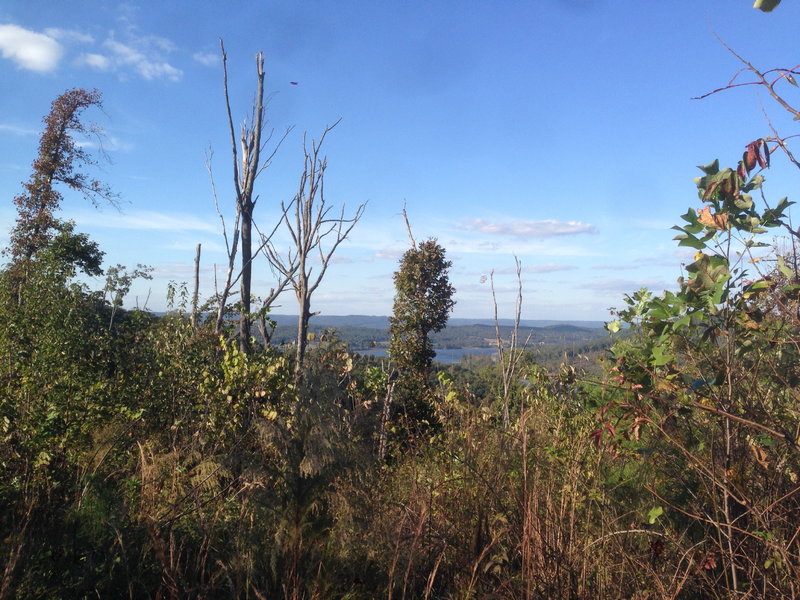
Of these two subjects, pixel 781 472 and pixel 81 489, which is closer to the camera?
pixel 781 472

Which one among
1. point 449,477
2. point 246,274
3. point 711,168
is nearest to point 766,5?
point 711,168

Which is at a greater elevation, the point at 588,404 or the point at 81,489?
the point at 588,404

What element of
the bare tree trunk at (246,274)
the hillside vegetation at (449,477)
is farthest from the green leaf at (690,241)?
the bare tree trunk at (246,274)

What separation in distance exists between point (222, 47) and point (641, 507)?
21.3ft

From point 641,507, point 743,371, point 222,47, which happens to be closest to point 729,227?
point 743,371

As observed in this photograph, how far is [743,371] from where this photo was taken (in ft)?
7.64

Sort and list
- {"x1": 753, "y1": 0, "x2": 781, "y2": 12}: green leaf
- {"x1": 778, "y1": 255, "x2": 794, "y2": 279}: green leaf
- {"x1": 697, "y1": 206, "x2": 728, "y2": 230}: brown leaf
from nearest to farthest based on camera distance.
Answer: {"x1": 753, "y1": 0, "x2": 781, "y2": 12}: green leaf → {"x1": 778, "y1": 255, "x2": 794, "y2": 279}: green leaf → {"x1": 697, "y1": 206, "x2": 728, "y2": 230}: brown leaf

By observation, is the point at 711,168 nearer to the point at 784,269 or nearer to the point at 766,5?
the point at 784,269

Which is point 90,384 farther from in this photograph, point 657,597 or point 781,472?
point 781,472

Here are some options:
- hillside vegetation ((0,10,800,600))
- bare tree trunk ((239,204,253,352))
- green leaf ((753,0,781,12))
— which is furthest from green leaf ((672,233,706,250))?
bare tree trunk ((239,204,253,352))

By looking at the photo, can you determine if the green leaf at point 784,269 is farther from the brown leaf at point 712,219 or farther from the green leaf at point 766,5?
the green leaf at point 766,5

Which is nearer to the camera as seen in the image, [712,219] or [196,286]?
[712,219]

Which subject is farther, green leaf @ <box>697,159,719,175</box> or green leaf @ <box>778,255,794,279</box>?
green leaf @ <box>697,159,719,175</box>

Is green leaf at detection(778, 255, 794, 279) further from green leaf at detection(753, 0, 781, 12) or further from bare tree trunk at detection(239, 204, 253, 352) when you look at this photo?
bare tree trunk at detection(239, 204, 253, 352)
